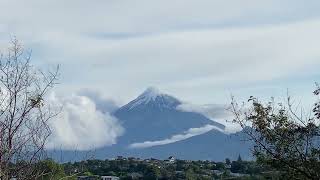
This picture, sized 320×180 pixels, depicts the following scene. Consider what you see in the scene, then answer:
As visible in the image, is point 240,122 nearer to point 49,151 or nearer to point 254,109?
point 254,109

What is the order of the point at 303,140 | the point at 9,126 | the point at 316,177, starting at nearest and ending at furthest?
1. the point at 9,126
2. the point at 316,177
3. the point at 303,140

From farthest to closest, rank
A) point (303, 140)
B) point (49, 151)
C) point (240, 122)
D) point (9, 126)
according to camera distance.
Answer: point (240, 122), point (303, 140), point (49, 151), point (9, 126)

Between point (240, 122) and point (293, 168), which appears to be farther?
point (240, 122)

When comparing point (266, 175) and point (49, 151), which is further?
point (266, 175)

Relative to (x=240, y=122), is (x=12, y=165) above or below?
below

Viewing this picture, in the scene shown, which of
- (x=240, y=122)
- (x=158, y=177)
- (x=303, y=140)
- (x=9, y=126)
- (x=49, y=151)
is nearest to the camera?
(x=9, y=126)

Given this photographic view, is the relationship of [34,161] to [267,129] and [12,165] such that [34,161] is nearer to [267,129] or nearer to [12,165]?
[12,165]

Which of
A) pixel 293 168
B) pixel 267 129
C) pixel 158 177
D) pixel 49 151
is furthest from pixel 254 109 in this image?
pixel 158 177

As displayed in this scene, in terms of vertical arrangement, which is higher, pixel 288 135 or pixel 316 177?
pixel 288 135

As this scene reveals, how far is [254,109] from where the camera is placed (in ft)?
48.6

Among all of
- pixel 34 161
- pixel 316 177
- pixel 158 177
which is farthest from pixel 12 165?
pixel 158 177

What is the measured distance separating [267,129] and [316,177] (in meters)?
1.84

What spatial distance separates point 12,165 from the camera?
33.5 ft

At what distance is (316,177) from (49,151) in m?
5.32
